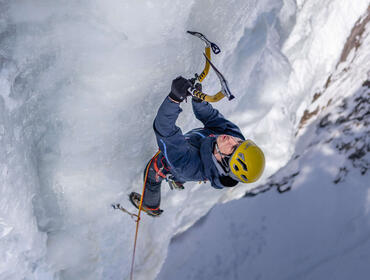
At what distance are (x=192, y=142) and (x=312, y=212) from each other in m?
3.49

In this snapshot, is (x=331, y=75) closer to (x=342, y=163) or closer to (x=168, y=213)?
(x=342, y=163)

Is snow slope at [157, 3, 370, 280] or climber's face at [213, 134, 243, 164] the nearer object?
climber's face at [213, 134, 243, 164]

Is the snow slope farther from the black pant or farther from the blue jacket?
the blue jacket

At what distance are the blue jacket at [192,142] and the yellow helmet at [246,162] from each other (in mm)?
178

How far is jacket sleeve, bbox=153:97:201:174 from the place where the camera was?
1735 mm

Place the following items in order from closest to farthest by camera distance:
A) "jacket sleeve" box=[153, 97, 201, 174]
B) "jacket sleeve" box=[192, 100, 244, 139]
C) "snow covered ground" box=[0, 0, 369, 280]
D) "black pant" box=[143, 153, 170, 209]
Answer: "snow covered ground" box=[0, 0, 369, 280] → "jacket sleeve" box=[153, 97, 201, 174] → "jacket sleeve" box=[192, 100, 244, 139] → "black pant" box=[143, 153, 170, 209]

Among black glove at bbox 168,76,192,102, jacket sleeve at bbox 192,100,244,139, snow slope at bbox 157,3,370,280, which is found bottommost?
snow slope at bbox 157,3,370,280

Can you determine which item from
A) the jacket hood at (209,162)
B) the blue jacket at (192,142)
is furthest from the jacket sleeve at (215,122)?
the jacket hood at (209,162)

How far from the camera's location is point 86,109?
194 centimetres

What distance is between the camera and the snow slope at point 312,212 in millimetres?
4375

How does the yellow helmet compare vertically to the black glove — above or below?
below

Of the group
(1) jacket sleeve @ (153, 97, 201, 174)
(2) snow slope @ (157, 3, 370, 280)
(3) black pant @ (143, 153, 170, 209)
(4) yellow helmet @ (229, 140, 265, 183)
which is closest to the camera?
(1) jacket sleeve @ (153, 97, 201, 174)

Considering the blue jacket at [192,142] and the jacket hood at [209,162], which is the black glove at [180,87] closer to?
the blue jacket at [192,142]

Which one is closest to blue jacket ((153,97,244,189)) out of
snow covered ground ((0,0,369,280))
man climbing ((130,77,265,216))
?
man climbing ((130,77,265,216))
